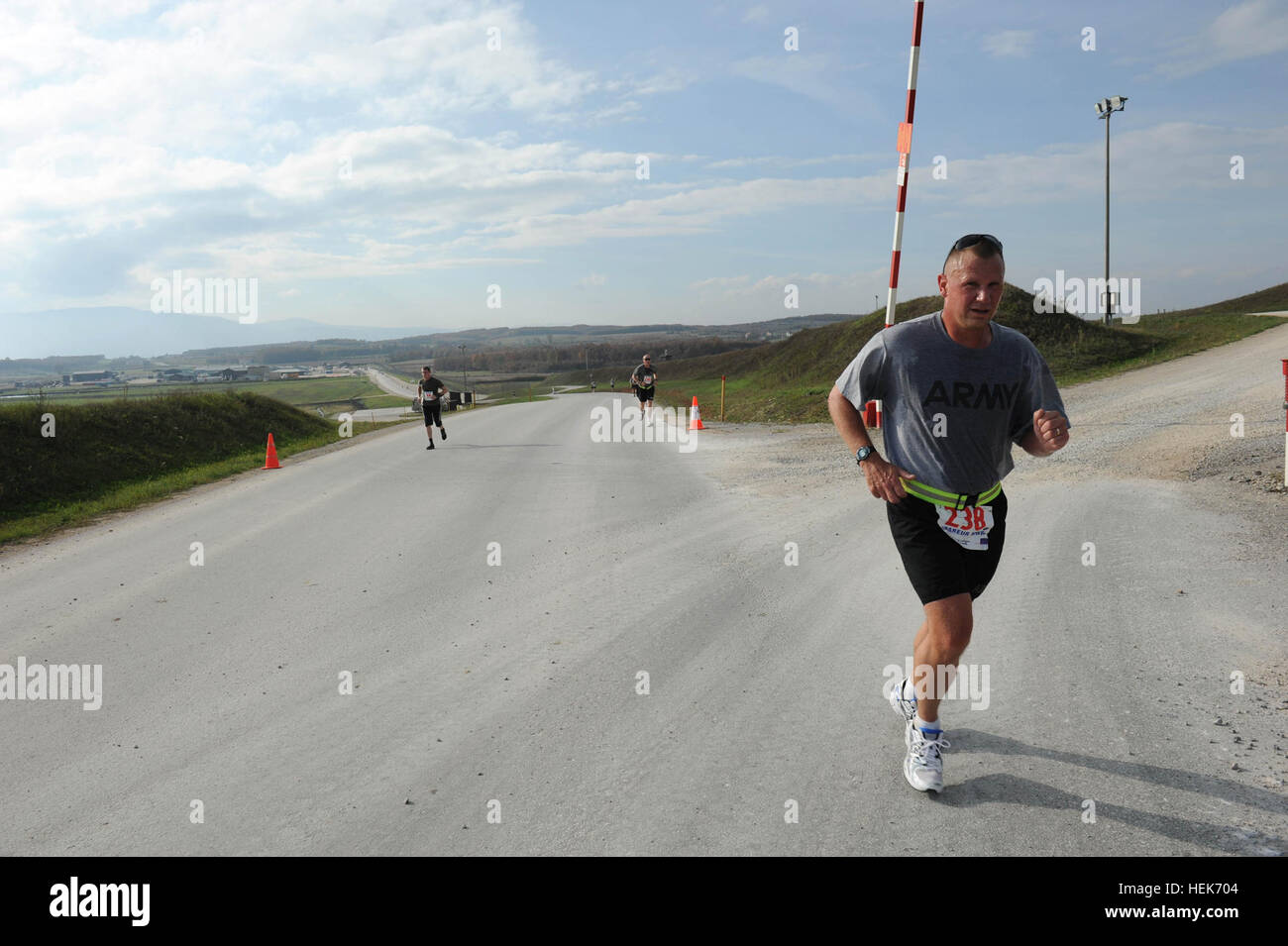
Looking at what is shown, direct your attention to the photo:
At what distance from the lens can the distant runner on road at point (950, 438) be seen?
11.2ft

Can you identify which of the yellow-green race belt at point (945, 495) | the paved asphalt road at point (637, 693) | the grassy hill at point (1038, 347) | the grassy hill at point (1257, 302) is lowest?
the paved asphalt road at point (637, 693)

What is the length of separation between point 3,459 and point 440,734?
14.6m

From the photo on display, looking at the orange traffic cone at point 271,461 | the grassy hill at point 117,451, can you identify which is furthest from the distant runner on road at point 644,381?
the orange traffic cone at point 271,461

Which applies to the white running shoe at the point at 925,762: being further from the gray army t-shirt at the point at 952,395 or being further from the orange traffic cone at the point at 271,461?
the orange traffic cone at the point at 271,461

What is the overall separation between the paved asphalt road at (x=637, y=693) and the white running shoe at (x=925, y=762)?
0.06 metres

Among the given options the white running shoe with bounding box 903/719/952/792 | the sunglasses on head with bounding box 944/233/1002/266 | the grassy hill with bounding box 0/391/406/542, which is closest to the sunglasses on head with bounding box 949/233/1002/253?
the sunglasses on head with bounding box 944/233/1002/266

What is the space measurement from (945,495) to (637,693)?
6.58ft

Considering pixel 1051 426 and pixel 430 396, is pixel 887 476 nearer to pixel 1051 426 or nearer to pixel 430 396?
pixel 1051 426

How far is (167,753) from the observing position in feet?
12.9
